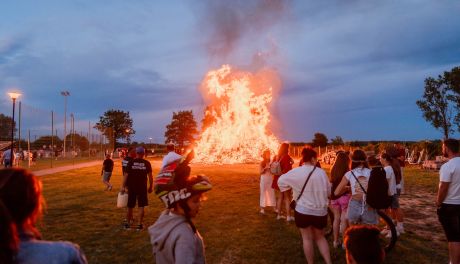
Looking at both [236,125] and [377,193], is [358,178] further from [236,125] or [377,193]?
[236,125]

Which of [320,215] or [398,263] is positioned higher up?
[320,215]

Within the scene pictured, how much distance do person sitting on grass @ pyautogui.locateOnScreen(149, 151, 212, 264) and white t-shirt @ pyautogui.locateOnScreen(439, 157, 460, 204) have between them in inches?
165

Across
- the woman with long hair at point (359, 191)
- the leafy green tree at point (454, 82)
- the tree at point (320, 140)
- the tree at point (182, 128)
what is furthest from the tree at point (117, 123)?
the woman with long hair at point (359, 191)

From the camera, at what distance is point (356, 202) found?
668 cm

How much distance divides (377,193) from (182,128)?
80.7 m

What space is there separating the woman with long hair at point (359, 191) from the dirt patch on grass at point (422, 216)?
273cm

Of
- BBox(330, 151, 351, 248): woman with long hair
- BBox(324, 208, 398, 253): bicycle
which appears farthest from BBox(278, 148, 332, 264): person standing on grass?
BBox(324, 208, 398, 253): bicycle

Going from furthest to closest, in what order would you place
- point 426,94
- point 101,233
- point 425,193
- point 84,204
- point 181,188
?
point 426,94 → point 425,193 → point 84,204 → point 101,233 → point 181,188

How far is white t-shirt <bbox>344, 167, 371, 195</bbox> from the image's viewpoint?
21.7ft

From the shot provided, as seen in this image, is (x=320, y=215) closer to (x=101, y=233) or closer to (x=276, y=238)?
(x=276, y=238)

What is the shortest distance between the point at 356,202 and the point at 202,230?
4.00m

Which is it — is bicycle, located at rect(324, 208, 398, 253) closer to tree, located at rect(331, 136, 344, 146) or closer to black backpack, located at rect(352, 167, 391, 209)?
black backpack, located at rect(352, 167, 391, 209)

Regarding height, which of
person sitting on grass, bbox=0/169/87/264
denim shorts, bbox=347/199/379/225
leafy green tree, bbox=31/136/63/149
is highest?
leafy green tree, bbox=31/136/63/149

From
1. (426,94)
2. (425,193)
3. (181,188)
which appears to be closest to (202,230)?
(181,188)
